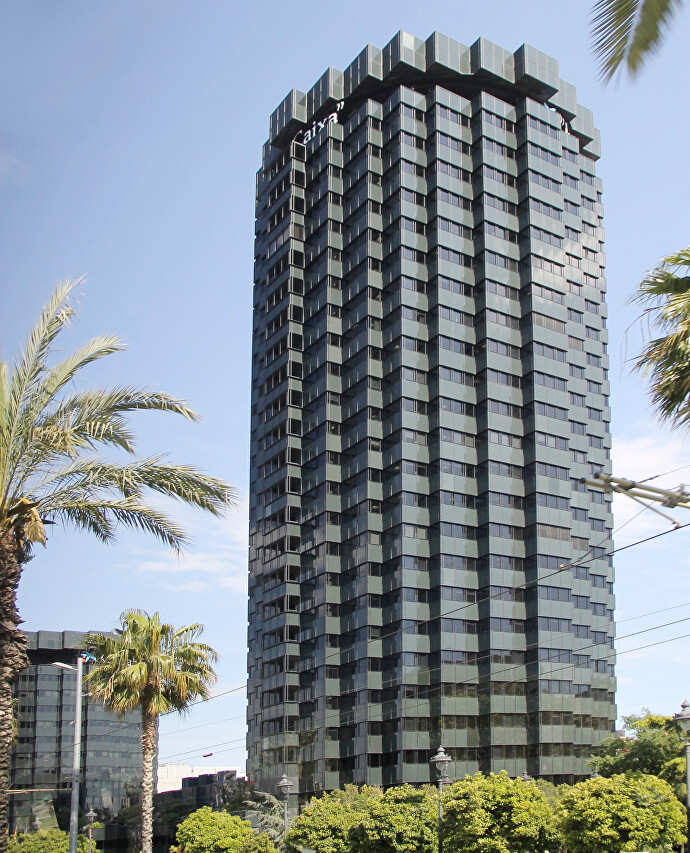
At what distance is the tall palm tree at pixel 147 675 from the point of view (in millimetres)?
40156

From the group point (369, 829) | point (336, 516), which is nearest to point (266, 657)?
point (336, 516)

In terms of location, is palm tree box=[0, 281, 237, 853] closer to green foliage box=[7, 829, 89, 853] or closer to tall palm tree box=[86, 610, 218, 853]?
tall palm tree box=[86, 610, 218, 853]

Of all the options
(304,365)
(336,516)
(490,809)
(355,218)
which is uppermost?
(355,218)

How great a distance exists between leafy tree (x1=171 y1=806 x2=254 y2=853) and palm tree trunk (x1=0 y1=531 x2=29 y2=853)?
31089 millimetres

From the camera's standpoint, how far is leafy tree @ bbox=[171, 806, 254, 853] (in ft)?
155

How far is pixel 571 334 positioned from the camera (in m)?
106

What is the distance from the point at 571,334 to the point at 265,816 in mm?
59206

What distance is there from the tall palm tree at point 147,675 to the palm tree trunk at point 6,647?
2126 centimetres

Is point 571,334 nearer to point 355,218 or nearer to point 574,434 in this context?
point 574,434

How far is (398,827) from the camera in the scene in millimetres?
40562

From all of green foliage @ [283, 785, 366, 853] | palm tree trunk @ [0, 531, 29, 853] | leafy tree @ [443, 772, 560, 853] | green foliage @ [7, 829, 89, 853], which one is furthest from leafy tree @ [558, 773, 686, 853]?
green foliage @ [7, 829, 89, 853]

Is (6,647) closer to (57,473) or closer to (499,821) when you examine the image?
(57,473)

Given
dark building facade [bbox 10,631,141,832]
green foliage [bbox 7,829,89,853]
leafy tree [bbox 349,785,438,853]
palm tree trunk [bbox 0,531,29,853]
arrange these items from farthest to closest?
1. dark building facade [bbox 10,631,141,832]
2. green foliage [bbox 7,829,89,853]
3. leafy tree [bbox 349,785,438,853]
4. palm tree trunk [bbox 0,531,29,853]

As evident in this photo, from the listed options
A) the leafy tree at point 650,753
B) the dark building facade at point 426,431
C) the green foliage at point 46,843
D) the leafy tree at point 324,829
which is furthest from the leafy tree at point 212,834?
the dark building facade at point 426,431
